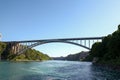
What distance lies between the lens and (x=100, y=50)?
7962cm

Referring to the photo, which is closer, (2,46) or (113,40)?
(113,40)

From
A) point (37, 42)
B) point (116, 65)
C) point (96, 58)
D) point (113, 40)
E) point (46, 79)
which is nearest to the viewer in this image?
point (46, 79)

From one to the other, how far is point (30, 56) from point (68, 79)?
127m

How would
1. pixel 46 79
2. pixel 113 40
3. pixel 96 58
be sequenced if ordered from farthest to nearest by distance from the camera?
pixel 96 58 < pixel 113 40 < pixel 46 79

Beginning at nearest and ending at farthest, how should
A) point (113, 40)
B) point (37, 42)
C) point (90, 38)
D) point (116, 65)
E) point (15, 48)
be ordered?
1. point (116, 65)
2. point (113, 40)
3. point (90, 38)
4. point (37, 42)
5. point (15, 48)

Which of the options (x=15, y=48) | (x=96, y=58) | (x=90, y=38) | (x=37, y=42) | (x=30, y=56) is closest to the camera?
(x=96, y=58)

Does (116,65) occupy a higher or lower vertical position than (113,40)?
lower

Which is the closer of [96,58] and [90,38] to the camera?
[96,58]

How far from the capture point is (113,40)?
5634 cm

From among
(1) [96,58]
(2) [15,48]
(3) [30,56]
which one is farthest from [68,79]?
(3) [30,56]

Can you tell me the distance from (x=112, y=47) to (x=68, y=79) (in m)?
31.4

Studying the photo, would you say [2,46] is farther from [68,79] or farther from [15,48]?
[68,79]

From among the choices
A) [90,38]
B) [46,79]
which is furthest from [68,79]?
[90,38]

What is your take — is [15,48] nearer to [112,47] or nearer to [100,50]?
[100,50]
